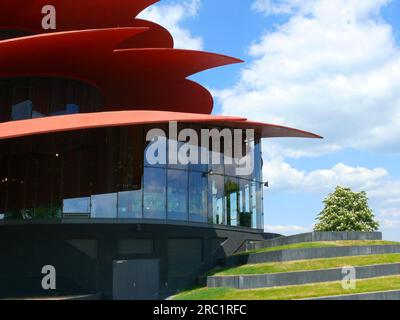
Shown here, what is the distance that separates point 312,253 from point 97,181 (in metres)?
10.7

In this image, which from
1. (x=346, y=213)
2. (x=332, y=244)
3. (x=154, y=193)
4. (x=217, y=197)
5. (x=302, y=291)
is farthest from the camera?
(x=346, y=213)

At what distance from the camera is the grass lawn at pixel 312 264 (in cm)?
2012

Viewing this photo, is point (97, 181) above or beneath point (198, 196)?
above

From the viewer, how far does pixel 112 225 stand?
23812mm

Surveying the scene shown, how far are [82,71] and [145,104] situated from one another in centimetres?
617

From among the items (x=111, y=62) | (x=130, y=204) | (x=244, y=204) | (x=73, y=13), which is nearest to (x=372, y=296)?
(x=130, y=204)

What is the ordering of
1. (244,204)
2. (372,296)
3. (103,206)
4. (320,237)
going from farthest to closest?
(244,204), (320,237), (103,206), (372,296)

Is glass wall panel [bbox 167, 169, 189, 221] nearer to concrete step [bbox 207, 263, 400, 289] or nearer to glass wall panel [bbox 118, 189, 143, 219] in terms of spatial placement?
glass wall panel [bbox 118, 189, 143, 219]

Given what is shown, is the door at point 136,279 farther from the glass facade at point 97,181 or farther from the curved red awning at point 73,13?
the curved red awning at point 73,13

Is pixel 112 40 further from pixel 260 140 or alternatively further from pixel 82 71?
pixel 260 140

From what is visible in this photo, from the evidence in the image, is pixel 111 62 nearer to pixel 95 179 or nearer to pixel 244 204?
pixel 95 179

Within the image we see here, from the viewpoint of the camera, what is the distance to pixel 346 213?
45344mm

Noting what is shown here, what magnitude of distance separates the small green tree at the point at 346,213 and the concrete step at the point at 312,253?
21.7 meters

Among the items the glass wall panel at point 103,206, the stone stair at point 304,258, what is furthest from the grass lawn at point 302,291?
the glass wall panel at point 103,206
